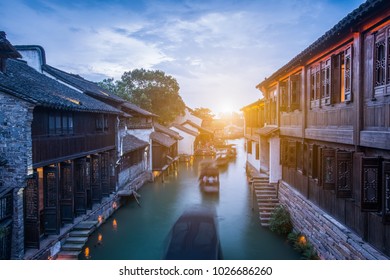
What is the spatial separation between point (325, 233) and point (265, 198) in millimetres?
5197

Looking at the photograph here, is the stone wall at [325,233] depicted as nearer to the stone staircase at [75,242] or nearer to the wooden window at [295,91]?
the wooden window at [295,91]

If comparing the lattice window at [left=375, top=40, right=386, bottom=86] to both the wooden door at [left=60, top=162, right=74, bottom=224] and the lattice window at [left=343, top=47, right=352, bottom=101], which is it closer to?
the lattice window at [left=343, top=47, right=352, bottom=101]

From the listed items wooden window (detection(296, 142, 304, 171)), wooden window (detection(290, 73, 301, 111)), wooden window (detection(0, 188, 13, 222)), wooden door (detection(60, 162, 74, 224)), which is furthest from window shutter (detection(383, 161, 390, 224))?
wooden door (detection(60, 162, 74, 224))

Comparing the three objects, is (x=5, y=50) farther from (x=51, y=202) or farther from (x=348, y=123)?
(x=348, y=123)

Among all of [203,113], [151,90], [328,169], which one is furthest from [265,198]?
[203,113]

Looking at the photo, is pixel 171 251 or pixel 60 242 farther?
pixel 60 242

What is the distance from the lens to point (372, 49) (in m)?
6.00

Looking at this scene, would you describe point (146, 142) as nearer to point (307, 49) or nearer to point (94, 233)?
point (94, 233)

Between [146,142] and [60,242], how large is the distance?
13.5 meters

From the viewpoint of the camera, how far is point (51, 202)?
959 centimetres

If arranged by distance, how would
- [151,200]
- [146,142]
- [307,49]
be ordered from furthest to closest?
[146,142], [151,200], [307,49]

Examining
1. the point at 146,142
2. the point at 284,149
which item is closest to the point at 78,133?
the point at 284,149

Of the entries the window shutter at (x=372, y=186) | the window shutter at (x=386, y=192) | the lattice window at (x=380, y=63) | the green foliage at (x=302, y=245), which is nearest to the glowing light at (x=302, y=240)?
the green foliage at (x=302, y=245)
